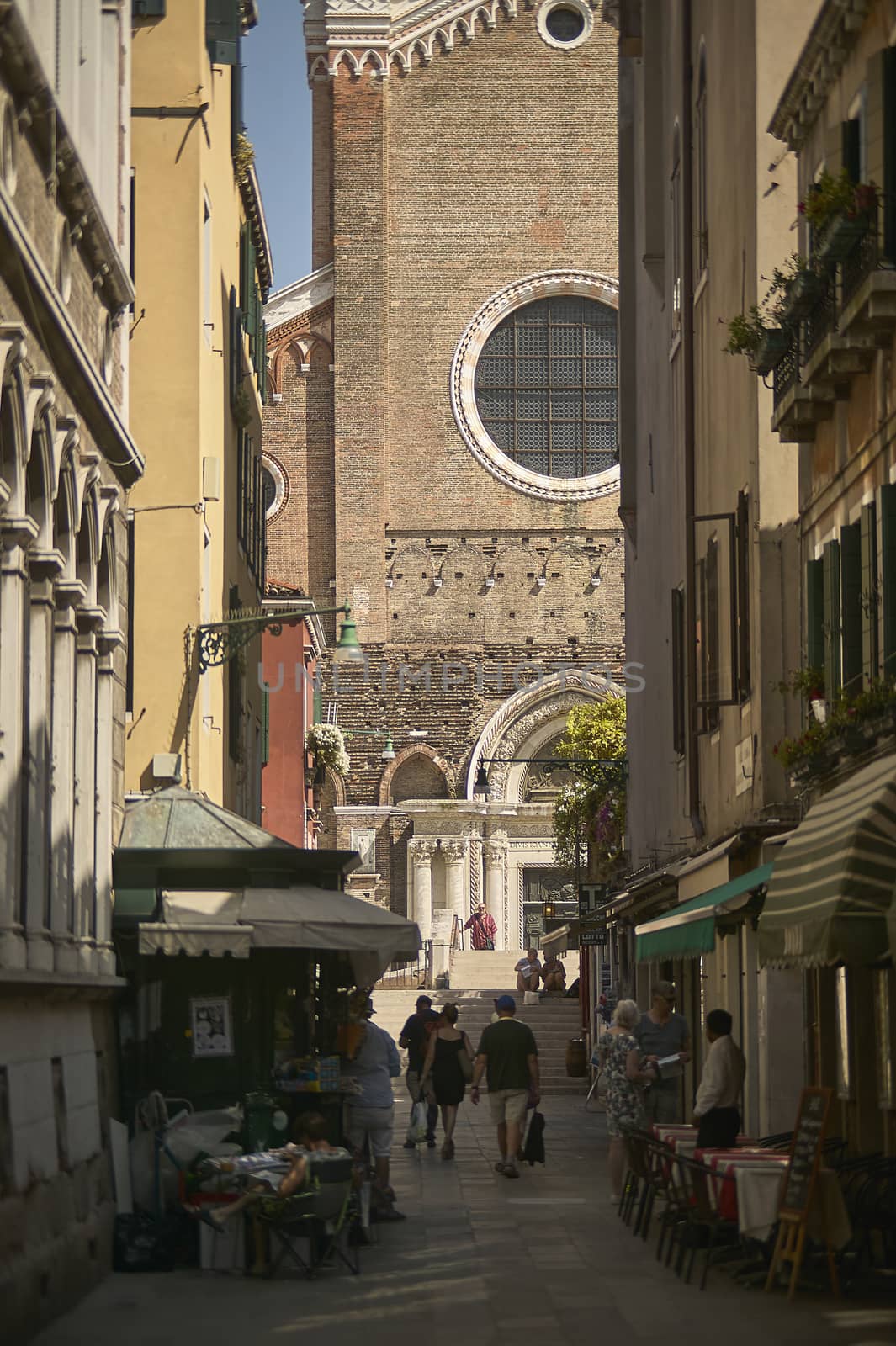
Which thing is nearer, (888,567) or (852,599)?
(888,567)

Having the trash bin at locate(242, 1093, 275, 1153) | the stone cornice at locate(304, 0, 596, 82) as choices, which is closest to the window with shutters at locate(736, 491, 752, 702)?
the trash bin at locate(242, 1093, 275, 1153)

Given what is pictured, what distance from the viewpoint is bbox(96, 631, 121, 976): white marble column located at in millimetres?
13062

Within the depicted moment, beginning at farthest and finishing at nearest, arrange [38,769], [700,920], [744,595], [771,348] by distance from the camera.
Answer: [744,595] < [700,920] < [771,348] < [38,769]

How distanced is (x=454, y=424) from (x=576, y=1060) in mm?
19167

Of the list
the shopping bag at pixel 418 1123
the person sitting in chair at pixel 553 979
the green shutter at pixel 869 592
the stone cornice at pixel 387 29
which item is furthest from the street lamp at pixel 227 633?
the stone cornice at pixel 387 29

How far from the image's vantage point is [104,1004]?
42.8 feet

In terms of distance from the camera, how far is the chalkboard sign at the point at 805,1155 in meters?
10.1

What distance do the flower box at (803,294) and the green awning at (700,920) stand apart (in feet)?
11.5

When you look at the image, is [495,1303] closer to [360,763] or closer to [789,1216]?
[789,1216]

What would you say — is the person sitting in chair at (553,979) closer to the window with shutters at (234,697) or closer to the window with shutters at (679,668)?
the window with shutters at (234,697)

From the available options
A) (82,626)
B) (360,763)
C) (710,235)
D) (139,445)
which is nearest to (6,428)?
(82,626)

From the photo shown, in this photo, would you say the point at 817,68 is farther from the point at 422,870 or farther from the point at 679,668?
the point at 422,870

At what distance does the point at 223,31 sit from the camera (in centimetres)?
2003

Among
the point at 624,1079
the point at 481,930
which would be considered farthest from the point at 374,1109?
the point at 481,930
